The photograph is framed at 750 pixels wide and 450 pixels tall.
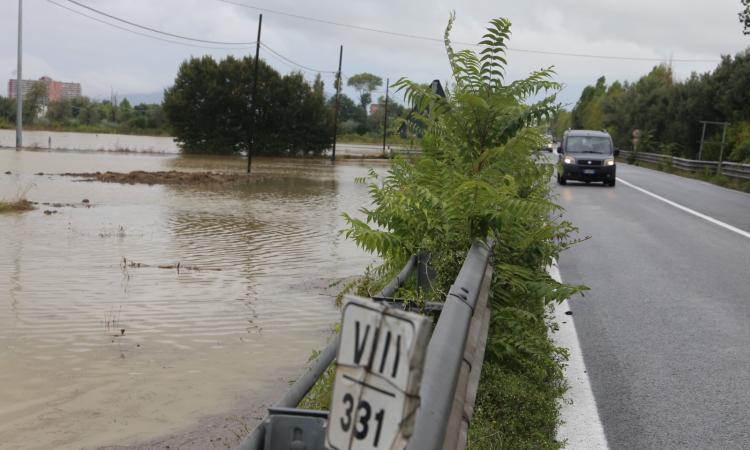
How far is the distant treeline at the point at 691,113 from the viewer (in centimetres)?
4991

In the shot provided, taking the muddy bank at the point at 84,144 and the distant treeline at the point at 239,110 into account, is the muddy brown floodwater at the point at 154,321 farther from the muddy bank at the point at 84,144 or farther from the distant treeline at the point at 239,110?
the distant treeline at the point at 239,110

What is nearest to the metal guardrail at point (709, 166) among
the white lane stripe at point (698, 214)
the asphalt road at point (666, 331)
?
the white lane stripe at point (698, 214)

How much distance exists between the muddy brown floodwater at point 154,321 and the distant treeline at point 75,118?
275ft

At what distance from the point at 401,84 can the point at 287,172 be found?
127ft

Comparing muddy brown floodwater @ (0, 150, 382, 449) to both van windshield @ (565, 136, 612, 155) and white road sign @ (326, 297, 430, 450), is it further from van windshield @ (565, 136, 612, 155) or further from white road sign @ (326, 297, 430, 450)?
van windshield @ (565, 136, 612, 155)

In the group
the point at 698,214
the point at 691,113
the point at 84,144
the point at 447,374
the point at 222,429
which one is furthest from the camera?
the point at 84,144

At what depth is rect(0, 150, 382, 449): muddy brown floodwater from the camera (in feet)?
19.0

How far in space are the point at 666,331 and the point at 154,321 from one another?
4.99 meters

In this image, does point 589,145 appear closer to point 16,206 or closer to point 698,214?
point 698,214

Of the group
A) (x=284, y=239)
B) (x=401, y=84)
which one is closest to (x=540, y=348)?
(x=401, y=84)

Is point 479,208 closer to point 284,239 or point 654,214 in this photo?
point 284,239

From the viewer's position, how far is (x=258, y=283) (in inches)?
433

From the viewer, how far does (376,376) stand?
1559 millimetres

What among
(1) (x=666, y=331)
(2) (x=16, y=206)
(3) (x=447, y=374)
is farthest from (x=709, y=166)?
(3) (x=447, y=374)
